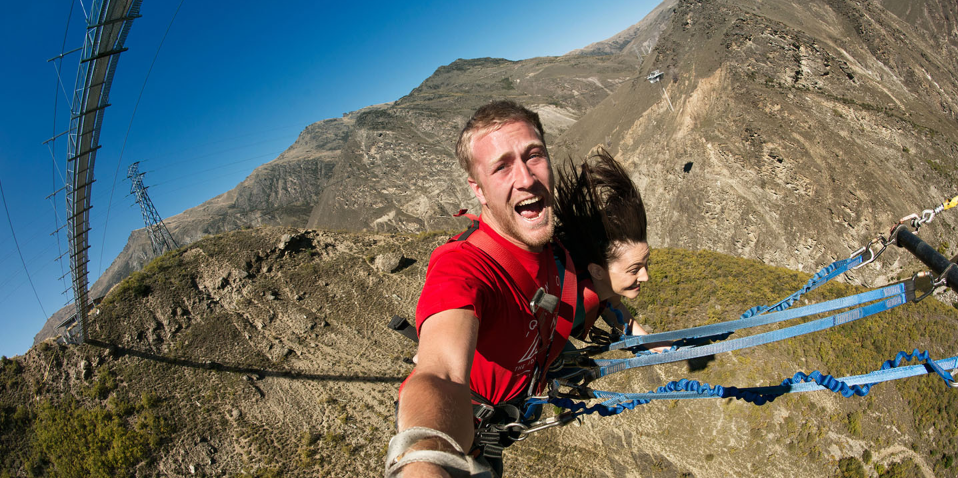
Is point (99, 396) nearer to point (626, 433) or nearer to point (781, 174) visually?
point (626, 433)

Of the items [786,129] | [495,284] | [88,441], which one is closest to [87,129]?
[88,441]

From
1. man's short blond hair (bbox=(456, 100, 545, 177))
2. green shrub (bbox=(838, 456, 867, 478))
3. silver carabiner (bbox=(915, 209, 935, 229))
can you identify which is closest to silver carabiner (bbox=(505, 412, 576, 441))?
man's short blond hair (bbox=(456, 100, 545, 177))

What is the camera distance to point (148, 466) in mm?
10164

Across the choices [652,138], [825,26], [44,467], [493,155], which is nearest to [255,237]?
[44,467]

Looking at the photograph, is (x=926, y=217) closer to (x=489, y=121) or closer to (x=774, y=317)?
(x=774, y=317)

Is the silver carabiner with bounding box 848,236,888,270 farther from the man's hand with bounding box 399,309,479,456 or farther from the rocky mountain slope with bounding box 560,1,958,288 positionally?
the rocky mountain slope with bounding box 560,1,958,288

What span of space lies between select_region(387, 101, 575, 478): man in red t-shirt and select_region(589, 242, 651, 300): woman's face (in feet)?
3.09

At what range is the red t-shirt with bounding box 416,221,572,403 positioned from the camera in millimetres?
1859

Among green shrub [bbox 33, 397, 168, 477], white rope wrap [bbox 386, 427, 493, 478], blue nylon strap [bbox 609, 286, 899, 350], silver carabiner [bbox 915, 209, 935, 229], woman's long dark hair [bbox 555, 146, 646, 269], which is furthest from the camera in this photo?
green shrub [bbox 33, 397, 168, 477]

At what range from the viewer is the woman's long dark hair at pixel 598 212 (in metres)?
3.48

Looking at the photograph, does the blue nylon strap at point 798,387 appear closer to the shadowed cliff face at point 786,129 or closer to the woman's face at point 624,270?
the woman's face at point 624,270

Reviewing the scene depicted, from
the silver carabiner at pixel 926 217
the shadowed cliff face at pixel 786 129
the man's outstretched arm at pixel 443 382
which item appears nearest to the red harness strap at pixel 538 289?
the man's outstretched arm at pixel 443 382

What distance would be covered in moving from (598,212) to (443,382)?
2521mm

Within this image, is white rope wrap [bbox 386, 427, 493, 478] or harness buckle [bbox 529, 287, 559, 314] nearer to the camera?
white rope wrap [bbox 386, 427, 493, 478]
